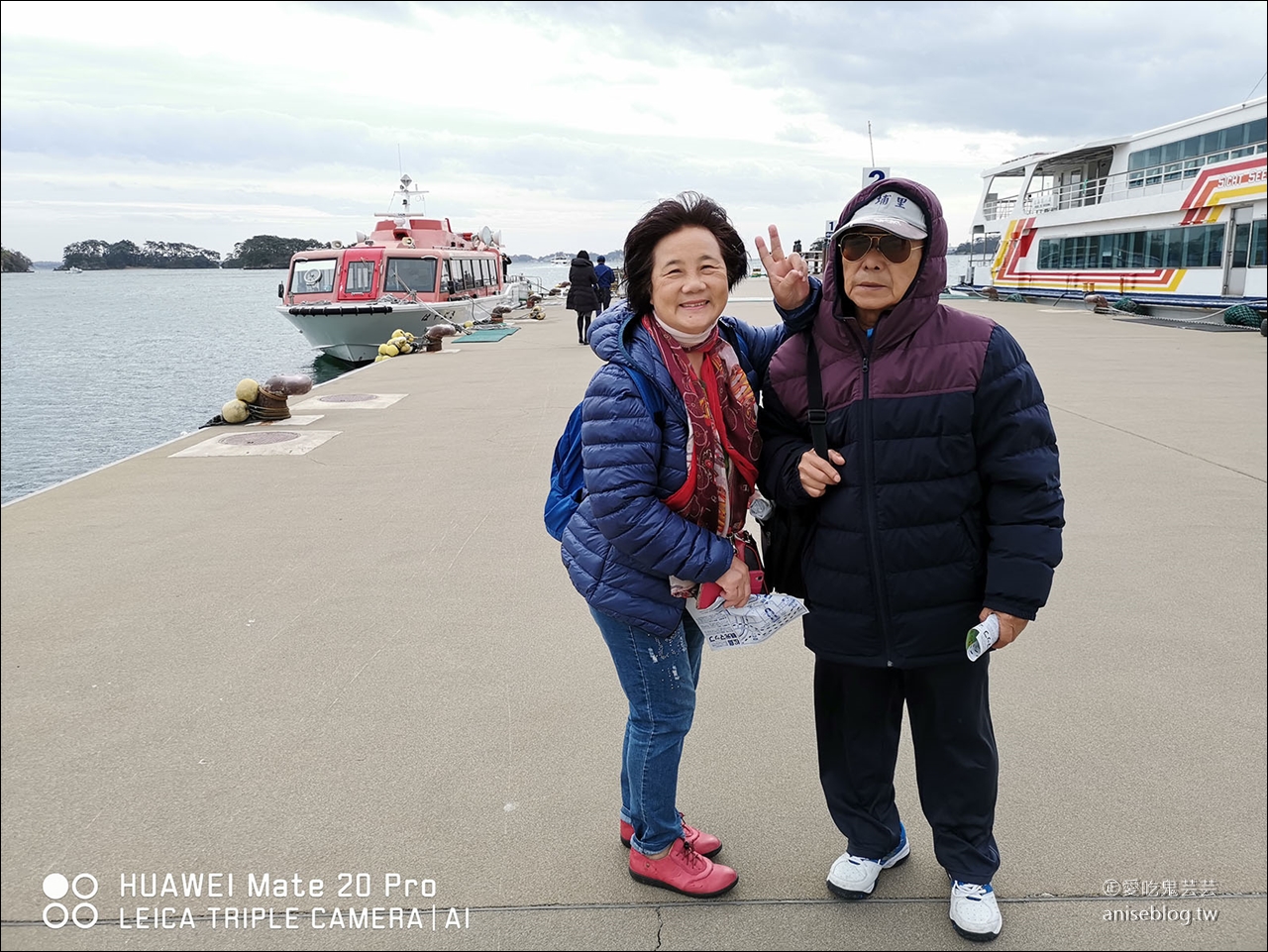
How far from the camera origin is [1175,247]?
72.9ft

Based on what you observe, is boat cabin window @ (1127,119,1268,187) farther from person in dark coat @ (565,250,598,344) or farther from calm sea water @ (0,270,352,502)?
calm sea water @ (0,270,352,502)

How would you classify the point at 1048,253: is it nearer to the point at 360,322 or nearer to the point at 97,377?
the point at 360,322

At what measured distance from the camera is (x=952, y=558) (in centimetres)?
214

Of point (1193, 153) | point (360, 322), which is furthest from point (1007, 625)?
point (1193, 153)

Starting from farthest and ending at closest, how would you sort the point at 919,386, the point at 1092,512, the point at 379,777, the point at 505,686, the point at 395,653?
the point at 1092,512, the point at 395,653, the point at 505,686, the point at 379,777, the point at 919,386

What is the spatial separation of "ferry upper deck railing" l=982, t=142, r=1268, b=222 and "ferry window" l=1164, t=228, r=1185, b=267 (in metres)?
1.06

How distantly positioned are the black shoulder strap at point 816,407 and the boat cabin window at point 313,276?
22.2m

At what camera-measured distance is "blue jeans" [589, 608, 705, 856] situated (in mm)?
2254

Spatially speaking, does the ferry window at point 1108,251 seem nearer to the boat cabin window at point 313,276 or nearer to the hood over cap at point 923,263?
the boat cabin window at point 313,276

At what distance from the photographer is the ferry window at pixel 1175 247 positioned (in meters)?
21.9

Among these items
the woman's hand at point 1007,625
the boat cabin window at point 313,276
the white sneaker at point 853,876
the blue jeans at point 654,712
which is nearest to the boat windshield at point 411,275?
the boat cabin window at point 313,276

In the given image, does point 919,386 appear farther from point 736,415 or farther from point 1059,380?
point 1059,380

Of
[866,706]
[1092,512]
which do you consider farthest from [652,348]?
[1092,512]

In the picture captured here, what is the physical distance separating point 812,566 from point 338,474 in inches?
219
